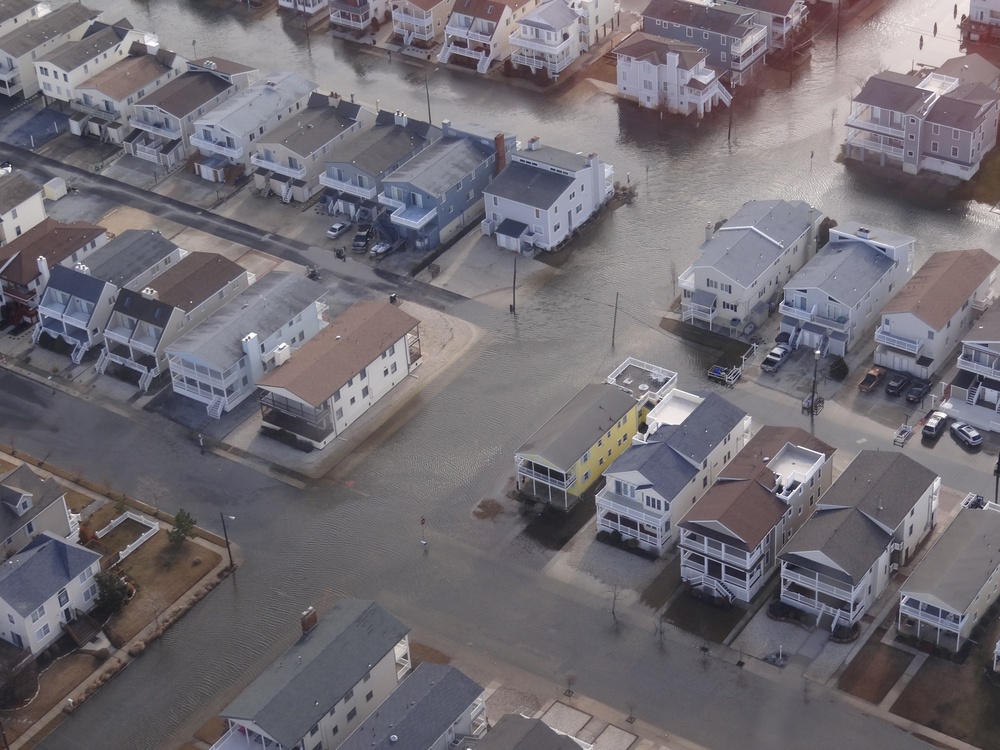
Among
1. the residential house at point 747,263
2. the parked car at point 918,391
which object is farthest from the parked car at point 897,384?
the residential house at point 747,263

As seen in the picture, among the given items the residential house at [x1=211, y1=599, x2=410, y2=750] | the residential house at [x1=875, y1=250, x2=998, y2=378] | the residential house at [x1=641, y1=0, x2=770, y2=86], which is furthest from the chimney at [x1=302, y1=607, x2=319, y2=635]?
the residential house at [x1=641, y1=0, x2=770, y2=86]

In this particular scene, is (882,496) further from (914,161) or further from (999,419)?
(914,161)

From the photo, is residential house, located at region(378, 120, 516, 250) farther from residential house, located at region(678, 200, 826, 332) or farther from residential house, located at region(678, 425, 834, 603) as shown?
residential house, located at region(678, 425, 834, 603)

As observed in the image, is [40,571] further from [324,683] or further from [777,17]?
[777,17]

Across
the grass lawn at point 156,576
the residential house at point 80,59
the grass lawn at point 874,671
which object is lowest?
the grass lawn at point 874,671

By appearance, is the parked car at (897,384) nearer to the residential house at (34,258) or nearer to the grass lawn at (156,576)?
the grass lawn at (156,576)

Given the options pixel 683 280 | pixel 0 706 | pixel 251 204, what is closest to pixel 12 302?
pixel 251 204
